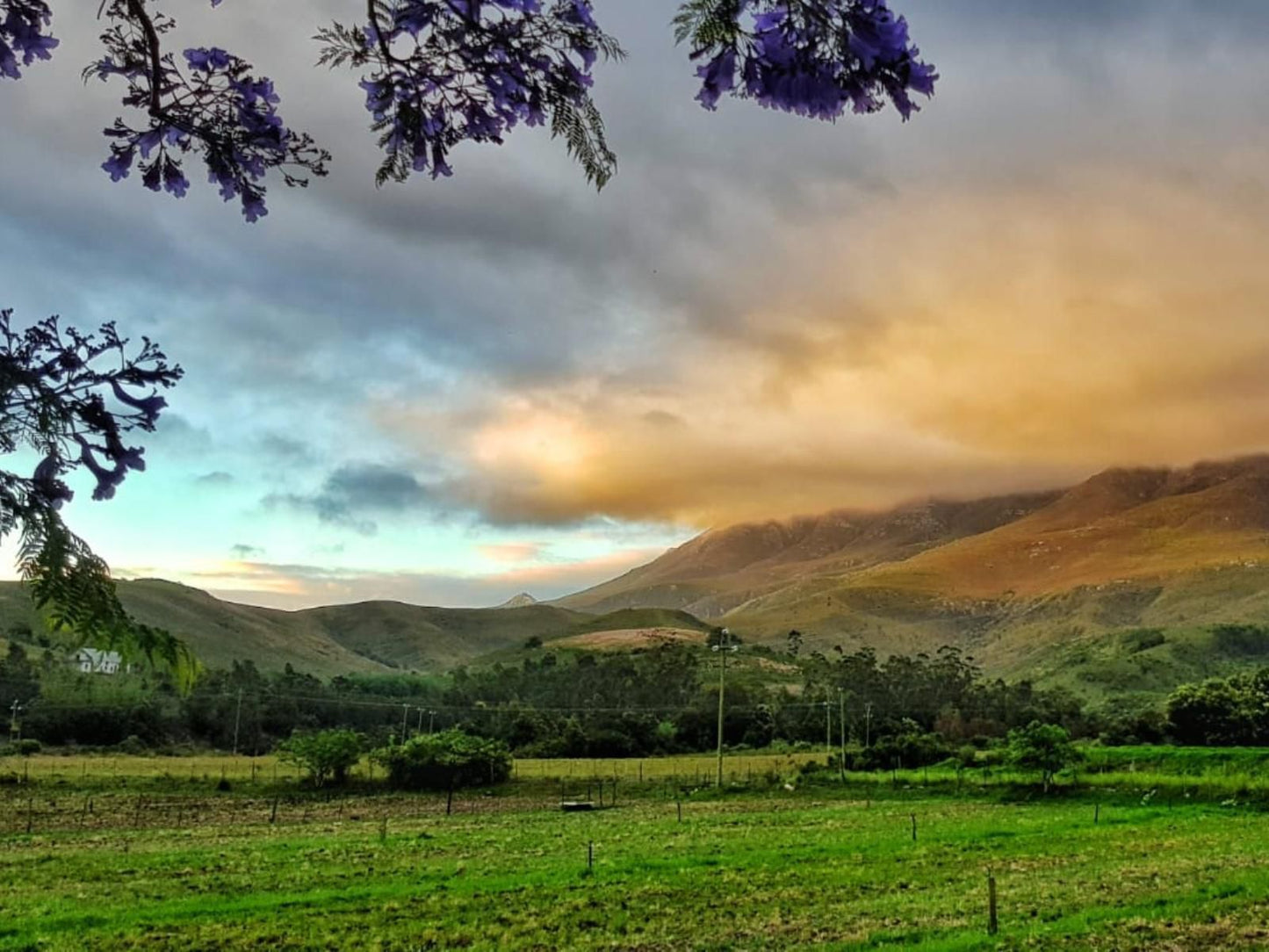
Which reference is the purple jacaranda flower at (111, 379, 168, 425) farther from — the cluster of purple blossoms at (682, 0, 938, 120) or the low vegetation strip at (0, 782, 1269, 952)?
the low vegetation strip at (0, 782, 1269, 952)

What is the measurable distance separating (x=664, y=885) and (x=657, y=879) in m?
1.00

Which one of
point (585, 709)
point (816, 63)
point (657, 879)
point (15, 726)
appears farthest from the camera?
point (585, 709)

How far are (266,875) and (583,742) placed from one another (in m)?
68.9

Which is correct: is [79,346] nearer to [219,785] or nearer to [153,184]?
[153,184]

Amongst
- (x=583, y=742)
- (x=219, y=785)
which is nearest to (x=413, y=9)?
(x=219, y=785)

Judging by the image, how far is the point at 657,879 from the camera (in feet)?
69.8

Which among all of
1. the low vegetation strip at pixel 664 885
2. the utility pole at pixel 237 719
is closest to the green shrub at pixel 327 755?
the low vegetation strip at pixel 664 885

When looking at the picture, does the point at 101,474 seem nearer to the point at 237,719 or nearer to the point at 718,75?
the point at 718,75

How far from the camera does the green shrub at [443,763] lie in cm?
6341

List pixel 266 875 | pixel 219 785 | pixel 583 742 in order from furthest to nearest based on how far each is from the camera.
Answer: pixel 583 742
pixel 219 785
pixel 266 875

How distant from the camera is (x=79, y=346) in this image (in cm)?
282

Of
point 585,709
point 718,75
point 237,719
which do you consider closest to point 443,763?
point 237,719

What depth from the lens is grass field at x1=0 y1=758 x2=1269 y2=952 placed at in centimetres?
1486

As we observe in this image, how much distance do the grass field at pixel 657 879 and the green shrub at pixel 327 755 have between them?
17.0 m
